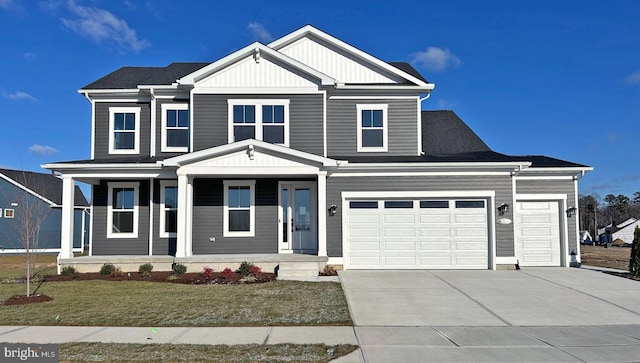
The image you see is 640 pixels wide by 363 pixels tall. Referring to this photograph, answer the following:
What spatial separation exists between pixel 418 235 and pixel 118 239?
10.2 m

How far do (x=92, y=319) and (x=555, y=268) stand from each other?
13722mm

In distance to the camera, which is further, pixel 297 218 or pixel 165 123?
pixel 165 123

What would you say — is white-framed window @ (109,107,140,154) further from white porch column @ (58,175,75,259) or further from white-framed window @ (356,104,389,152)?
white-framed window @ (356,104,389,152)

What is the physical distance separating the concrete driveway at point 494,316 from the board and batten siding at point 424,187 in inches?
54.9

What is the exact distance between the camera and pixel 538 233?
15.1 metres

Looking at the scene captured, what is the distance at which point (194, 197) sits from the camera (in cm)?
1498

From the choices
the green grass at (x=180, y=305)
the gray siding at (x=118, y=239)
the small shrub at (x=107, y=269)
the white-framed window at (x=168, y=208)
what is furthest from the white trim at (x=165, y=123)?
the green grass at (x=180, y=305)

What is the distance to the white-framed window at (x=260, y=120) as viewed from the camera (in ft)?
48.6

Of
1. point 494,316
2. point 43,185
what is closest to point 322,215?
point 494,316

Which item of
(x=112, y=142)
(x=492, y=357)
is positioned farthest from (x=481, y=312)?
(x=112, y=142)

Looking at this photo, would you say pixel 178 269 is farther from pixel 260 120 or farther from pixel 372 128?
pixel 372 128

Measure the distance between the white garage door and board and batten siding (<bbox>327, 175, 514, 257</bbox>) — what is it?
121 cm

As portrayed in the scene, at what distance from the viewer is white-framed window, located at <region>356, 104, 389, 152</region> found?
619 inches

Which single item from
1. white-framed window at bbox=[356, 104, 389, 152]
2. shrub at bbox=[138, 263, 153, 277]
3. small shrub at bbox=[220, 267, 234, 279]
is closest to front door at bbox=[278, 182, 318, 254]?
white-framed window at bbox=[356, 104, 389, 152]
